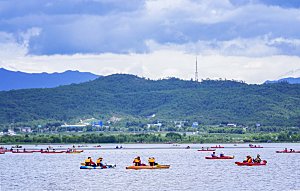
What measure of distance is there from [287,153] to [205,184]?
79726mm

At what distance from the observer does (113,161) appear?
→ 153125 millimetres

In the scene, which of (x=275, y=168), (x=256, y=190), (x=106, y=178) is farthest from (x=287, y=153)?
(x=256, y=190)

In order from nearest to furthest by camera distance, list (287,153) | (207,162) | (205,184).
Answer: (205,184) < (207,162) < (287,153)

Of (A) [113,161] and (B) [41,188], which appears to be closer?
(B) [41,188]

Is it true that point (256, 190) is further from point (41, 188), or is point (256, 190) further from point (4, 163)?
point (4, 163)

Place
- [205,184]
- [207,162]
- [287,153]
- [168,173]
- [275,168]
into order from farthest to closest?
[287,153]
[207,162]
[275,168]
[168,173]
[205,184]

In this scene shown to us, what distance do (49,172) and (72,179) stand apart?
1519cm

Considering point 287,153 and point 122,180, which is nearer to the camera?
point 122,180

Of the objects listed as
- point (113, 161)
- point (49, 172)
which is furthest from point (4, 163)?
point (49, 172)

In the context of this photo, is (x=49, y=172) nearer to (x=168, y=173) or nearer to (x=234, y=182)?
(x=168, y=173)

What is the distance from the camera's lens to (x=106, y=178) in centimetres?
11081

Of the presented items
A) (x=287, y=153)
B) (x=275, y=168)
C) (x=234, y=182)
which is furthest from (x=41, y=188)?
(x=287, y=153)

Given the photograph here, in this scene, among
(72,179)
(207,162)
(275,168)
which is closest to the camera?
(72,179)

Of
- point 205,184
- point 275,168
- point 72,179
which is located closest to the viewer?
point 205,184
